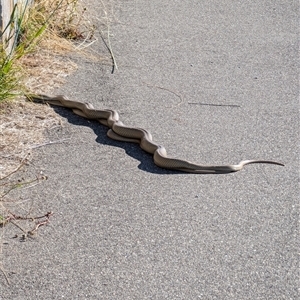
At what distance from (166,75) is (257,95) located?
0.99 metres

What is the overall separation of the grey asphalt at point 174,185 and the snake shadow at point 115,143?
2 centimetres


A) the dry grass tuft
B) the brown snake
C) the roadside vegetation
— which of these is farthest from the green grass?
the brown snake

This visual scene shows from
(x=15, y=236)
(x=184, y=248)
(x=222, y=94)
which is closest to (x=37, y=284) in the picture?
(x=15, y=236)

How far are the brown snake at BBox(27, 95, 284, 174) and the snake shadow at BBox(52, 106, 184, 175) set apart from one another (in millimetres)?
35

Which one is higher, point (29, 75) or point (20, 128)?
point (20, 128)

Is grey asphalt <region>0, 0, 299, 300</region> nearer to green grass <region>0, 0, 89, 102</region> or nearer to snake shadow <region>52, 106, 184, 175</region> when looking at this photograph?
snake shadow <region>52, 106, 184, 175</region>

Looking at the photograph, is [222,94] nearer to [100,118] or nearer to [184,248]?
[100,118]

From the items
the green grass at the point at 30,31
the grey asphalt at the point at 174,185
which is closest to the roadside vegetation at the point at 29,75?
the green grass at the point at 30,31

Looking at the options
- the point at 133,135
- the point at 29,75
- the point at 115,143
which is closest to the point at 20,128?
→ the point at 115,143

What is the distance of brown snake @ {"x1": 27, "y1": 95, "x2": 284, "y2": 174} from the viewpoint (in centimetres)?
690

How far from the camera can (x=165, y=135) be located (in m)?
7.60

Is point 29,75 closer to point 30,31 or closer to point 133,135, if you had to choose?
point 30,31

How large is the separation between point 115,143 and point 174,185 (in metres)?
0.97

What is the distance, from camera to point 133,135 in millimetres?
7465
